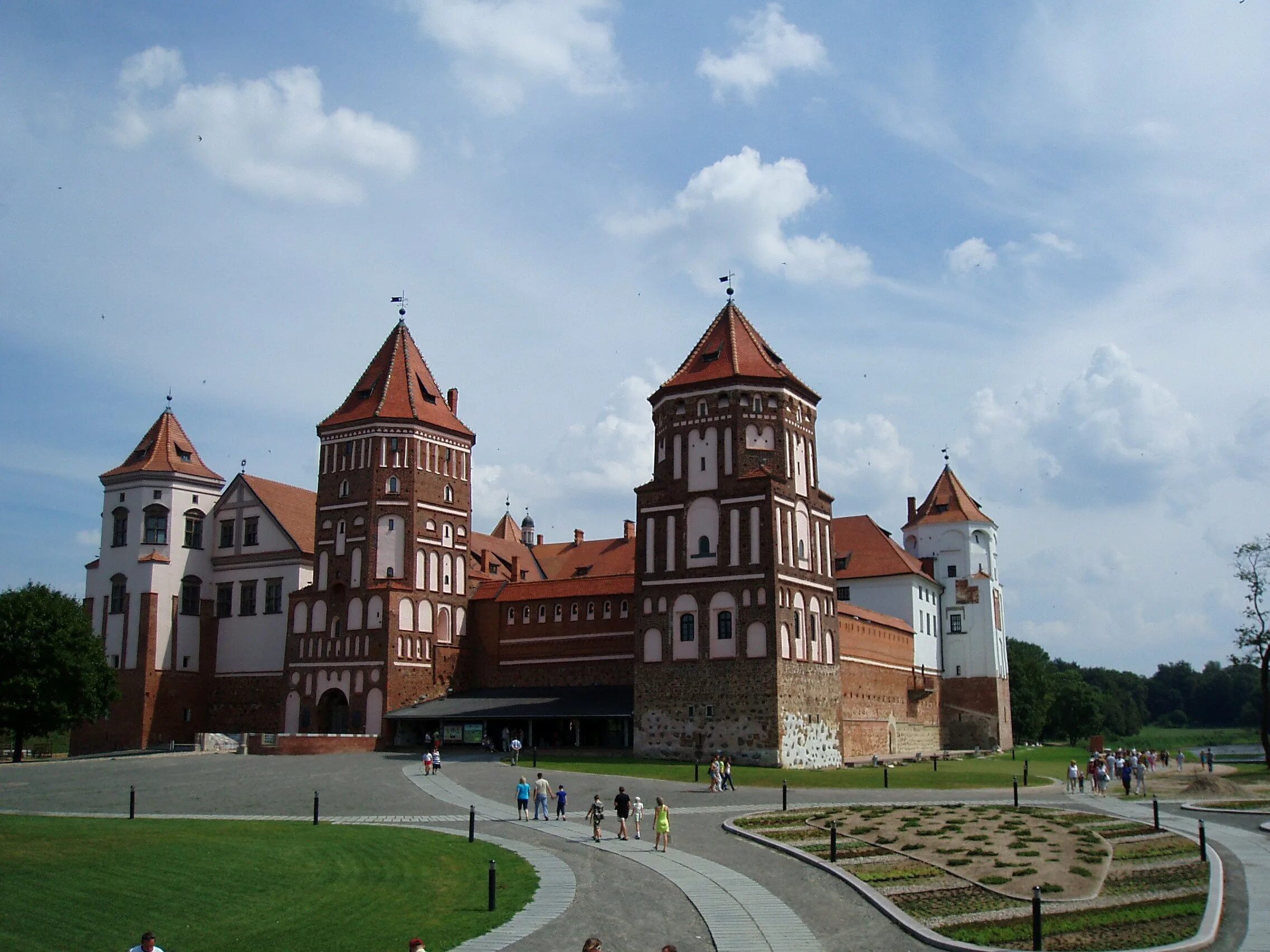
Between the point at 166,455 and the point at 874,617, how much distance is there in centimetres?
4385

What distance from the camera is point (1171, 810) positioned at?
1464 inches

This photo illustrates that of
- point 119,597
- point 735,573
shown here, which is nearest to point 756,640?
point 735,573

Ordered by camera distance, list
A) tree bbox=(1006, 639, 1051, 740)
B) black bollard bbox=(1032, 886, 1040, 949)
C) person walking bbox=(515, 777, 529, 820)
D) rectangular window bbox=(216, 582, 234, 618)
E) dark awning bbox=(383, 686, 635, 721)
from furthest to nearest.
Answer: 1. tree bbox=(1006, 639, 1051, 740)
2. rectangular window bbox=(216, 582, 234, 618)
3. dark awning bbox=(383, 686, 635, 721)
4. person walking bbox=(515, 777, 529, 820)
5. black bollard bbox=(1032, 886, 1040, 949)

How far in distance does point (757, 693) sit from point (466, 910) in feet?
106

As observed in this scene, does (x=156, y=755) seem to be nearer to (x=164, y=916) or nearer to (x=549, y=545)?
(x=549, y=545)

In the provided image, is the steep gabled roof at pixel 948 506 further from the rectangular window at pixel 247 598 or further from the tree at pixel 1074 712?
the rectangular window at pixel 247 598

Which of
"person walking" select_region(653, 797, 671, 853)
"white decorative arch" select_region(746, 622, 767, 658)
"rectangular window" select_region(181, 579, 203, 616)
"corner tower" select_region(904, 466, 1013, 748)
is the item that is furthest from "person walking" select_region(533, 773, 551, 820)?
"corner tower" select_region(904, 466, 1013, 748)

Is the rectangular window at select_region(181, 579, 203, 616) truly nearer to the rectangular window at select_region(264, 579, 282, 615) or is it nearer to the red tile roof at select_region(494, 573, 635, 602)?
the rectangular window at select_region(264, 579, 282, 615)

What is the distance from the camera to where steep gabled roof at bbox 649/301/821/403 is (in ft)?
182

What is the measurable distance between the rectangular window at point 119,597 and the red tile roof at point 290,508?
918 centimetres

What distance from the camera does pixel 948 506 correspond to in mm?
89812

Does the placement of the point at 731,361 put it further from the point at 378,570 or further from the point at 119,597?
the point at 119,597

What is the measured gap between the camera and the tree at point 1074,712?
360ft

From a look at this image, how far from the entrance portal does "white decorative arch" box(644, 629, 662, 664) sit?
18797mm
